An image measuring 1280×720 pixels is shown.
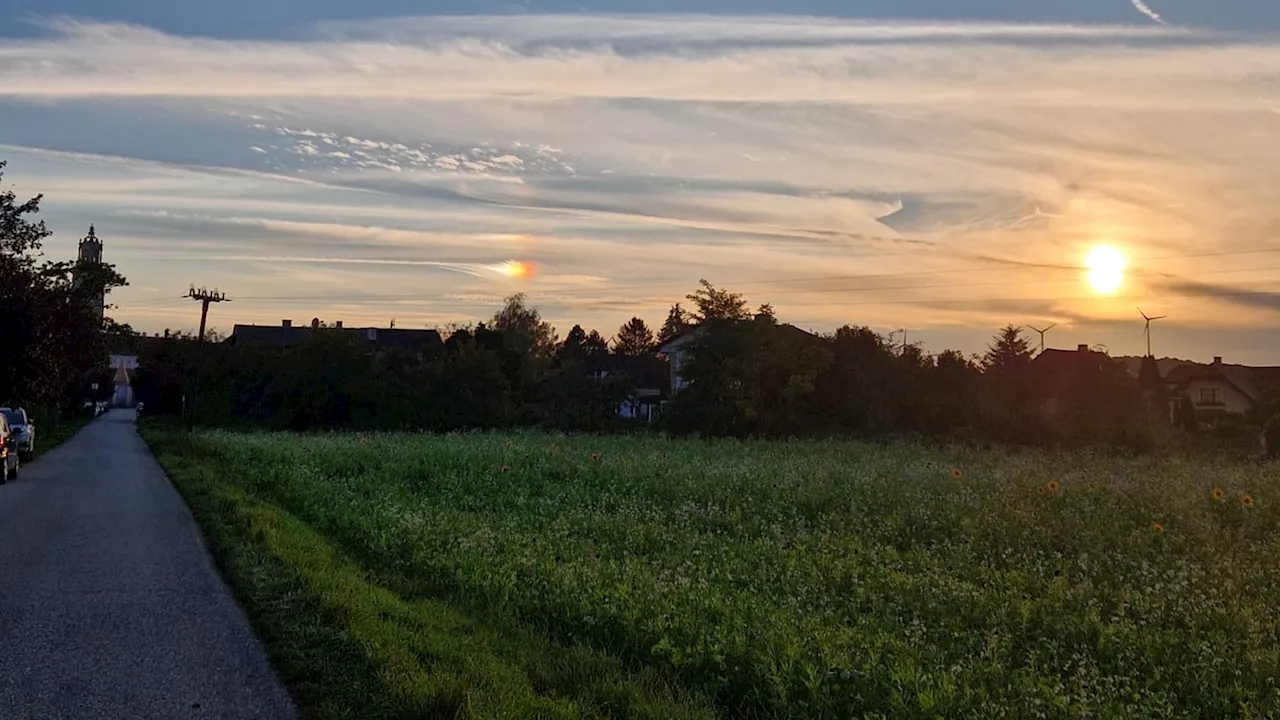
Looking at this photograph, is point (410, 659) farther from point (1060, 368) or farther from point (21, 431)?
point (1060, 368)

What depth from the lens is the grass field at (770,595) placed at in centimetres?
655

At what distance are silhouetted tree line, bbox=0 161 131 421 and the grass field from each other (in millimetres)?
17837

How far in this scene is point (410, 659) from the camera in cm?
713

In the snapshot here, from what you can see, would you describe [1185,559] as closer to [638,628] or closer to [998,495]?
[998,495]

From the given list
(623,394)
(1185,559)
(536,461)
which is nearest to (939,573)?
(1185,559)

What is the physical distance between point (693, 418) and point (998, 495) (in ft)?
111

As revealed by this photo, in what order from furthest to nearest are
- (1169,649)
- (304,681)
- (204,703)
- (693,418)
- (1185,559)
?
(693,418) < (1185,559) < (1169,649) < (304,681) < (204,703)

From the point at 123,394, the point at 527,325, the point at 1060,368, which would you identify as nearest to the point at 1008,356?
the point at 1060,368

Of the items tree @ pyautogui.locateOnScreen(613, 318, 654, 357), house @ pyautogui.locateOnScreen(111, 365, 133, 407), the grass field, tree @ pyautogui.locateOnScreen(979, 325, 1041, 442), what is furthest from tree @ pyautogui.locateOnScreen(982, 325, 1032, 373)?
house @ pyautogui.locateOnScreen(111, 365, 133, 407)

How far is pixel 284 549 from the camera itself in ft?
39.3

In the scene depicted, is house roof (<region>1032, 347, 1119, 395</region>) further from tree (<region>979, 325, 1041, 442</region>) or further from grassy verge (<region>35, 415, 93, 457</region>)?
grassy verge (<region>35, 415, 93, 457</region>)

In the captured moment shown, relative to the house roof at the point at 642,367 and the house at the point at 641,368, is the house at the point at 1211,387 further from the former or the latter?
the house roof at the point at 642,367

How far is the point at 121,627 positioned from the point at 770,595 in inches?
216

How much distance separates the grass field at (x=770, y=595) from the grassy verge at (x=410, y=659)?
0.03 meters
